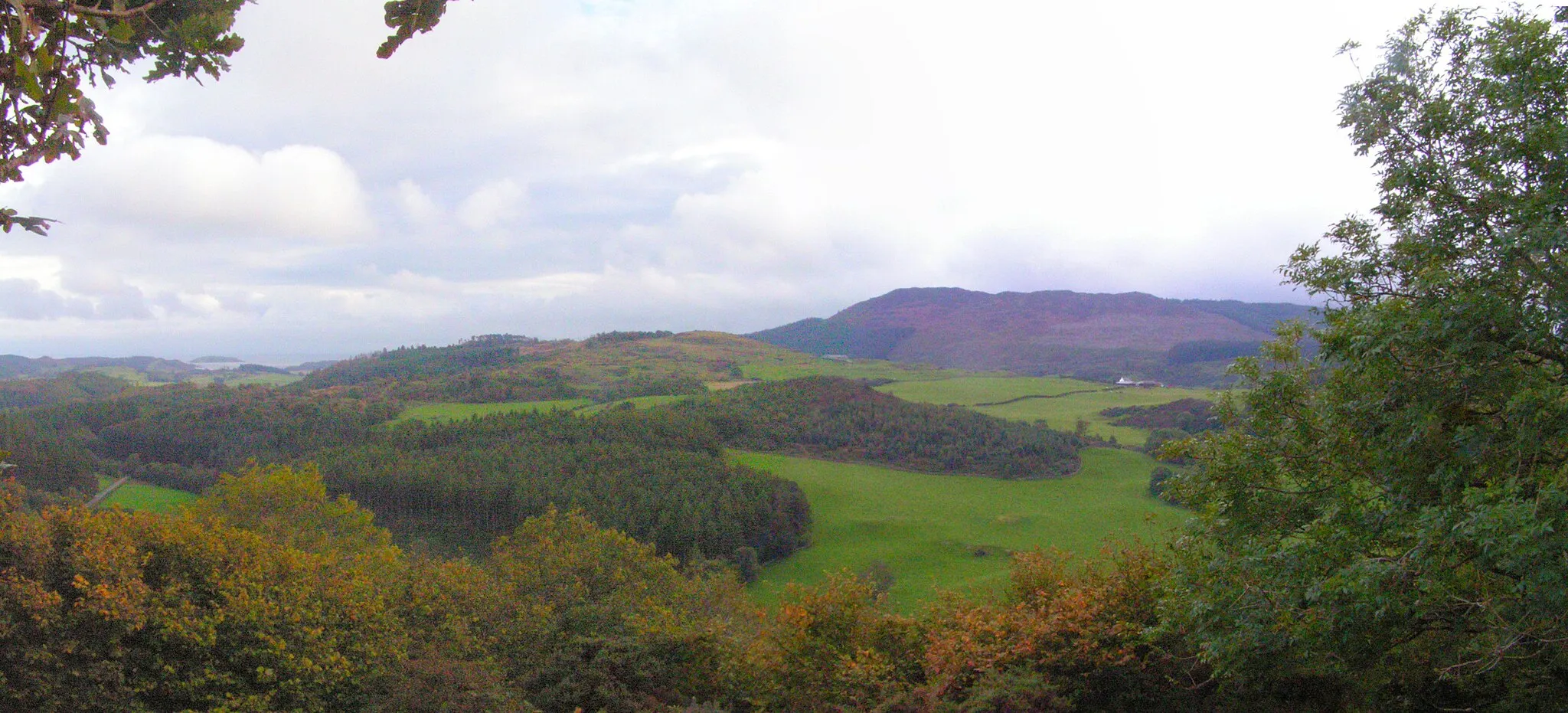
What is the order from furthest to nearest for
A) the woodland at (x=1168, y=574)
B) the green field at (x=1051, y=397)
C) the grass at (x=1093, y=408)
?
the green field at (x=1051, y=397) → the grass at (x=1093, y=408) → the woodland at (x=1168, y=574)

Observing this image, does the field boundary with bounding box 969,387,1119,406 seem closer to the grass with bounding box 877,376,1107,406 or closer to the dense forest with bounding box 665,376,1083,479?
the grass with bounding box 877,376,1107,406

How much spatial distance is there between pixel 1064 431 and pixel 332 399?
77.9m

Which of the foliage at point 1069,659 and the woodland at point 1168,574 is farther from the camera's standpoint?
the foliage at point 1069,659

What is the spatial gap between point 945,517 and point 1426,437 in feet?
153

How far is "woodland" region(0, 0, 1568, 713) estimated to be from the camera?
21.2ft

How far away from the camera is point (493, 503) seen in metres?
45.2

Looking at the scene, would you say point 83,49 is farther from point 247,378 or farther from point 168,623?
point 247,378

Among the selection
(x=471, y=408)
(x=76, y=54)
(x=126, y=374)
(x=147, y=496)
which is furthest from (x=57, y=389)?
(x=76, y=54)

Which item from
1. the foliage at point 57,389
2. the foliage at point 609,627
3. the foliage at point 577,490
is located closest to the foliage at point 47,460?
the foliage at point 577,490

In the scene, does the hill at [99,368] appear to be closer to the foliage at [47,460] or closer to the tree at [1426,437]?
the foliage at [47,460]

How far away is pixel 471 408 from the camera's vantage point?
8588 centimetres

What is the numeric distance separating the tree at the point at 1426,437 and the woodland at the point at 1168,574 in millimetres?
38

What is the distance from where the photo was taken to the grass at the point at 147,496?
4316 cm

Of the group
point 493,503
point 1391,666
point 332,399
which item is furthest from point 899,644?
point 332,399
